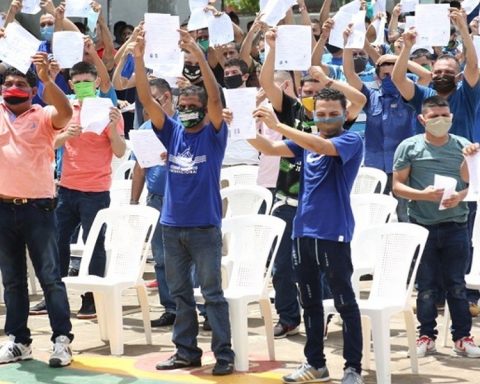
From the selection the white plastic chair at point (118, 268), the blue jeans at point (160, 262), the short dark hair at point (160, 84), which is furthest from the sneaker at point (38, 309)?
the short dark hair at point (160, 84)

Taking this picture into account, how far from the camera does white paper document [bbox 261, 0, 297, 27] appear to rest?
1180 cm

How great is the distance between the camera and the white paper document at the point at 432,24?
11257 mm

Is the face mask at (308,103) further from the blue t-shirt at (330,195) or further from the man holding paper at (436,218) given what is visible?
the blue t-shirt at (330,195)

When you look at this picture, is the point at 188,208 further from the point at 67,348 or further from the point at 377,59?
the point at 377,59

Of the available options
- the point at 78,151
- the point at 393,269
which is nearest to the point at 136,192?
the point at 78,151

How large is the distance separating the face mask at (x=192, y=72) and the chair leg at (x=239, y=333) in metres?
3.99

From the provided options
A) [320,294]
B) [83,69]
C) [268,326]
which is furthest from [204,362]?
[83,69]

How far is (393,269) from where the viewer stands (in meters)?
9.27

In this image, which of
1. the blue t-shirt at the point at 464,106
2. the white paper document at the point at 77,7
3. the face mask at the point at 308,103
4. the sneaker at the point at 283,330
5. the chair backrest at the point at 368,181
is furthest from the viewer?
the white paper document at the point at 77,7

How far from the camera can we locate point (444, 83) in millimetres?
10906

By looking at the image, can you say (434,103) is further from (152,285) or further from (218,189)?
(152,285)

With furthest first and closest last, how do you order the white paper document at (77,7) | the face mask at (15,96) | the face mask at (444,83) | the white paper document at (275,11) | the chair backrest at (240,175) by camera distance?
the white paper document at (77,7), the chair backrest at (240,175), the white paper document at (275,11), the face mask at (444,83), the face mask at (15,96)

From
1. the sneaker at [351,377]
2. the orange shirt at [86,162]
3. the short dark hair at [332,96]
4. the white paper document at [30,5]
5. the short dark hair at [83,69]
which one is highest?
the white paper document at [30,5]

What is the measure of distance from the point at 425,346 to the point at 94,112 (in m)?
3.39
